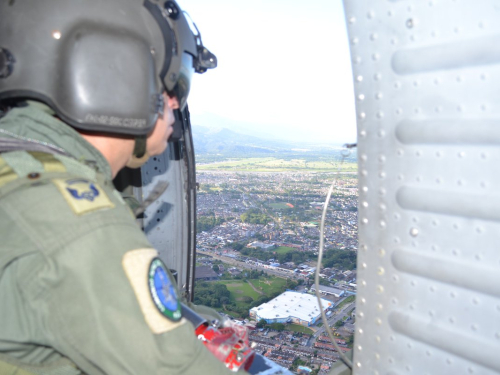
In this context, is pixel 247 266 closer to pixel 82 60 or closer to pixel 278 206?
pixel 278 206

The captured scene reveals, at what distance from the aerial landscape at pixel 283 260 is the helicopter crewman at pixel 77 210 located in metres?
0.88

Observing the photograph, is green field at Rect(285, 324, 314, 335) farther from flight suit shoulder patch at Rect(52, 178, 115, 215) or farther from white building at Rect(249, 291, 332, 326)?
flight suit shoulder patch at Rect(52, 178, 115, 215)

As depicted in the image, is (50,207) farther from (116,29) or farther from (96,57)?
(116,29)

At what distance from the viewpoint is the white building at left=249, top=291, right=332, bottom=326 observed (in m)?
4.56

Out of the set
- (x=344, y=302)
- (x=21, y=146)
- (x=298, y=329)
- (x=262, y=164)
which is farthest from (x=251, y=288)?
(x=262, y=164)

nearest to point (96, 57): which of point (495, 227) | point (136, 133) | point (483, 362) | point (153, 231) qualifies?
point (136, 133)

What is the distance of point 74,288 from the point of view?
0.95 metres

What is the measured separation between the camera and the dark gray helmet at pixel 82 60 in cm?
137

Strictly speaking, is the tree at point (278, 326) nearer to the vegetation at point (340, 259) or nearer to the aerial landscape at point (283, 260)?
the aerial landscape at point (283, 260)

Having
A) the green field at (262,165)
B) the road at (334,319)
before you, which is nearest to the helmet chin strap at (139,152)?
the road at (334,319)

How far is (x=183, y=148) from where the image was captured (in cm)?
308

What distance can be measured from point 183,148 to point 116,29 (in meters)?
1.70

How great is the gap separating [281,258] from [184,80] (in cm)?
504

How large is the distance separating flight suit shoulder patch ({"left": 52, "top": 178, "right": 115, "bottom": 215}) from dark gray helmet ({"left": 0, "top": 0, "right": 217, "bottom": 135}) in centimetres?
36
